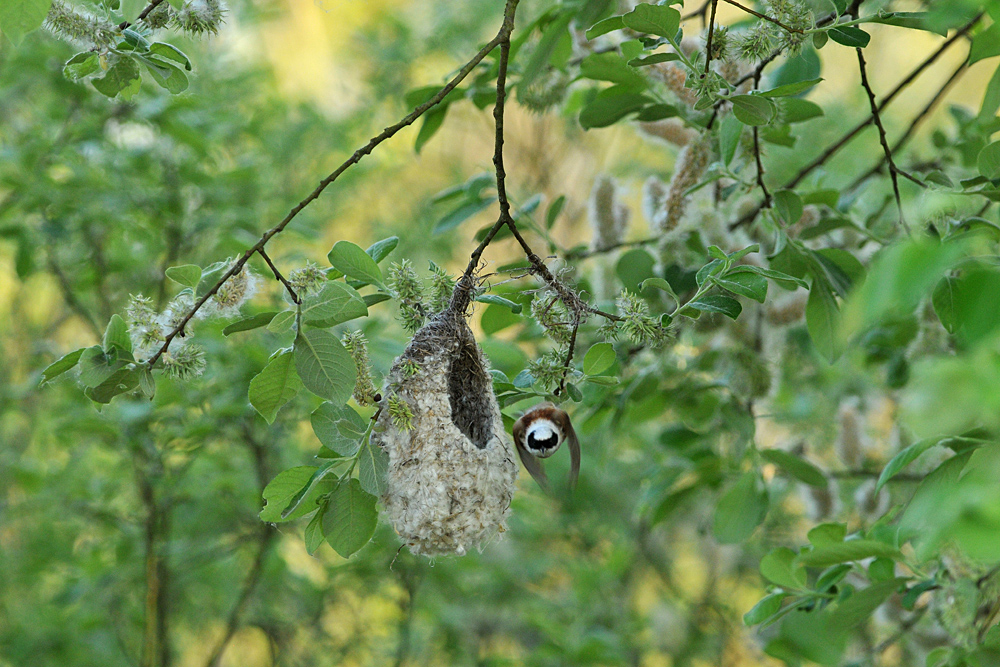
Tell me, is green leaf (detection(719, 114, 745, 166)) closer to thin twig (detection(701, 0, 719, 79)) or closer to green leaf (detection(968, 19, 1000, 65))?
thin twig (detection(701, 0, 719, 79))

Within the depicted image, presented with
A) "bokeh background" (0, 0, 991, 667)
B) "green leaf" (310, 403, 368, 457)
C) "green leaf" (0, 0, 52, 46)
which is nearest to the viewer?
"green leaf" (0, 0, 52, 46)

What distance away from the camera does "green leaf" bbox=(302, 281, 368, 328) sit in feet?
2.23

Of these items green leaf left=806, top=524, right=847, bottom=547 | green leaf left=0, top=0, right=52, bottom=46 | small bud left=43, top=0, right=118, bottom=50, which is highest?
small bud left=43, top=0, right=118, bottom=50

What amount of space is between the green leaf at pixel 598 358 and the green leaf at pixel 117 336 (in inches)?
17.8

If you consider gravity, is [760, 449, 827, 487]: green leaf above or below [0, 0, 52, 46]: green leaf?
below

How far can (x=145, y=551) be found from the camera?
1.97m

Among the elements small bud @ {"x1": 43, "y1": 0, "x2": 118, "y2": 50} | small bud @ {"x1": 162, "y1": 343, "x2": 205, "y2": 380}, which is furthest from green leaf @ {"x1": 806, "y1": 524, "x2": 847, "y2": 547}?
small bud @ {"x1": 43, "y1": 0, "x2": 118, "y2": 50}

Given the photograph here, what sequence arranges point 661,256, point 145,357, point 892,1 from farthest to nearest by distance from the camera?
point 892,1 → point 661,256 → point 145,357

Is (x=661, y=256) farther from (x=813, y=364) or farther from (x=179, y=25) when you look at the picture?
(x=813, y=364)

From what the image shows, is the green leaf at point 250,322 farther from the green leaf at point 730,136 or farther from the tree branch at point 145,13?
the green leaf at point 730,136

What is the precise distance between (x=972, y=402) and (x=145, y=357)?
731 millimetres

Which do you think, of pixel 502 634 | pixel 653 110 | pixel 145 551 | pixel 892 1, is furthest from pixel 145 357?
pixel 502 634

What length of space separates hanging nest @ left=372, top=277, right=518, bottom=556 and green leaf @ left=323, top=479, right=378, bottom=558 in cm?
4

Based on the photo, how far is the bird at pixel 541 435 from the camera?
0.90m
